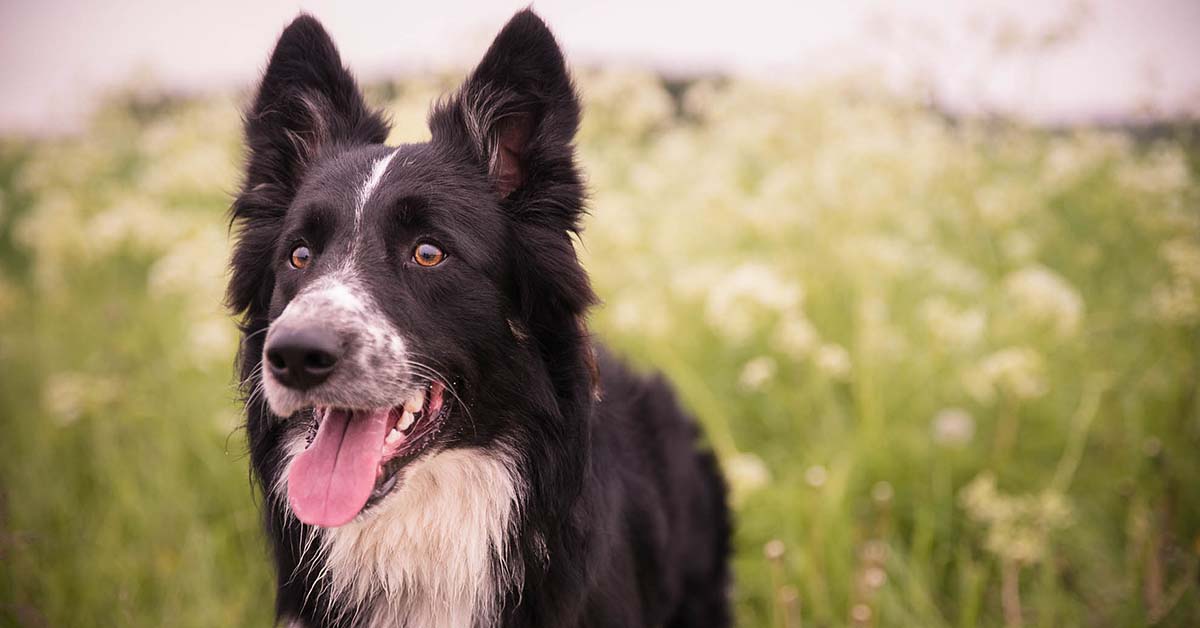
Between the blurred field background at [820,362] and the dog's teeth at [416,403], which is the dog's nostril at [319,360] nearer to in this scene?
the dog's teeth at [416,403]

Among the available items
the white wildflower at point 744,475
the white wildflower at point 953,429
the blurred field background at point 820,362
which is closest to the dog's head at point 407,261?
the blurred field background at point 820,362

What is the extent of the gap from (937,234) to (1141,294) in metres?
1.49

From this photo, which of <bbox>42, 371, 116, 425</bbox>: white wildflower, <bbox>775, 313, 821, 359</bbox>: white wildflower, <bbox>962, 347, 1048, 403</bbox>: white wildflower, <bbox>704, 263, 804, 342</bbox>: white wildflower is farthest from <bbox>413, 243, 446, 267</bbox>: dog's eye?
<bbox>42, 371, 116, 425</bbox>: white wildflower

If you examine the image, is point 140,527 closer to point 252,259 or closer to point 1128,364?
point 252,259

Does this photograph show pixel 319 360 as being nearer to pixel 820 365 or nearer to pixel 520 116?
pixel 520 116

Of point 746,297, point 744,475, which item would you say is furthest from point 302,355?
point 746,297

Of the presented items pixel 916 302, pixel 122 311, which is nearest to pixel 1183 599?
pixel 916 302

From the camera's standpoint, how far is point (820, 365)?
11.9 ft

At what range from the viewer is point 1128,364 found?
4.27 metres

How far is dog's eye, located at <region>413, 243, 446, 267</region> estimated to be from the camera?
2211 mm

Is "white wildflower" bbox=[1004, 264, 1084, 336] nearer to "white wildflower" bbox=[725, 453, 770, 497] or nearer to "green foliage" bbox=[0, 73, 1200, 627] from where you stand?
"green foliage" bbox=[0, 73, 1200, 627]

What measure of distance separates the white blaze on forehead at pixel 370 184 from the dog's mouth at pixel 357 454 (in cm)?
55

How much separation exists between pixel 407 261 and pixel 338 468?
0.63m

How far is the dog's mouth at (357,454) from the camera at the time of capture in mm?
1959
